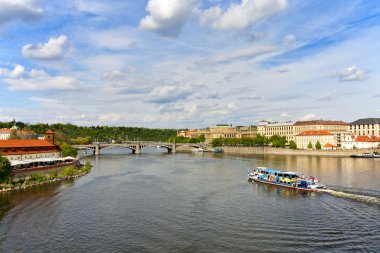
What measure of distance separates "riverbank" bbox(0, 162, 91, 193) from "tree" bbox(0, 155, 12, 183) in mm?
1006

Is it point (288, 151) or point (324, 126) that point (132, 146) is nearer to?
point (288, 151)

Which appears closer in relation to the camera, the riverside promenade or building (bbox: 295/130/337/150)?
the riverside promenade

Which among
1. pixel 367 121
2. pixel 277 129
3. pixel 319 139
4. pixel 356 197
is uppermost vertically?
pixel 367 121

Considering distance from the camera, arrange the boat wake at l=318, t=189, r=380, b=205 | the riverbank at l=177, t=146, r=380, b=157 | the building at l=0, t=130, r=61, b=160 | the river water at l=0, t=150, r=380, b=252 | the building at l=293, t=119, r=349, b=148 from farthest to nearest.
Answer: the building at l=293, t=119, r=349, b=148 → the riverbank at l=177, t=146, r=380, b=157 → the building at l=0, t=130, r=61, b=160 → the boat wake at l=318, t=189, r=380, b=205 → the river water at l=0, t=150, r=380, b=252

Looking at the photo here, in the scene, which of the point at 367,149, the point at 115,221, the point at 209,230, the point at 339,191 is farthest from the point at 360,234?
the point at 367,149

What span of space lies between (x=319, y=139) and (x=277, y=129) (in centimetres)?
4540

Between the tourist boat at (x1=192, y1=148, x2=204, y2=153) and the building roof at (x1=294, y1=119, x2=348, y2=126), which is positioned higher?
the building roof at (x1=294, y1=119, x2=348, y2=126)

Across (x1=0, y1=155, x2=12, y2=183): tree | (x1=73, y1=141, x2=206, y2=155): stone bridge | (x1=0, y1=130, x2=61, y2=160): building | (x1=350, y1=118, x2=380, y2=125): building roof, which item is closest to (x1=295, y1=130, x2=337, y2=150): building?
(x1=350, y1=118, x2=380, y2=125): building roof

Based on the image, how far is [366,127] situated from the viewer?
454 feet

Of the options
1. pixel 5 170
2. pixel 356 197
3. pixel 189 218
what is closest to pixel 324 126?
pixel 356 197

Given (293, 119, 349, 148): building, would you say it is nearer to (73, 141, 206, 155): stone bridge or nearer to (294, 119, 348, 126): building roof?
(294, 119, 348, 126): building roof

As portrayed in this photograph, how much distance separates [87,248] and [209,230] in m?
9.03

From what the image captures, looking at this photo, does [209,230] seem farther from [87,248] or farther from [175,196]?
[175,196]

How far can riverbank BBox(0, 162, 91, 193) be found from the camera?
150 feet
